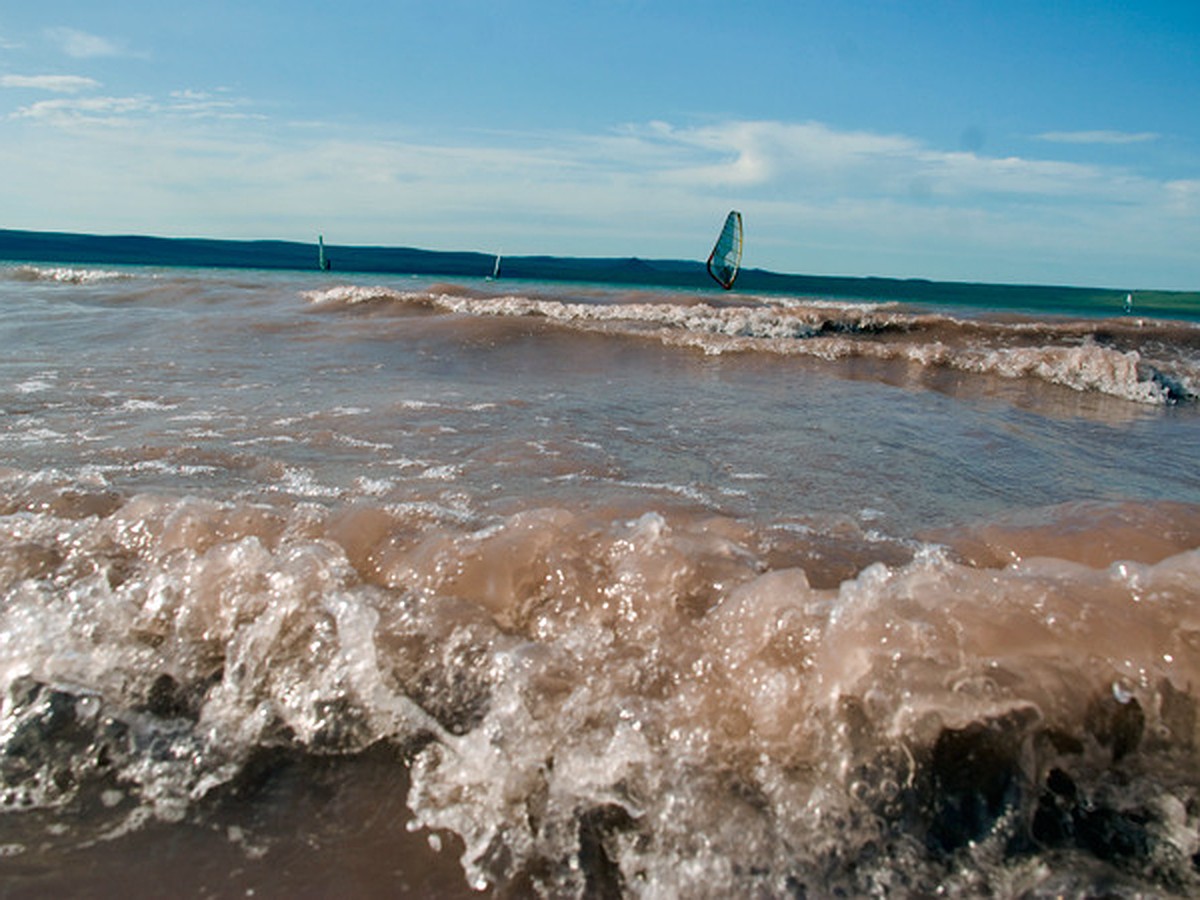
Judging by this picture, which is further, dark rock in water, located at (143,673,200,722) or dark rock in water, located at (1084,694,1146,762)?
dark rock in water, located at (143,673,200,722)

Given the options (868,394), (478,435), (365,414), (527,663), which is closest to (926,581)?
(527,663)

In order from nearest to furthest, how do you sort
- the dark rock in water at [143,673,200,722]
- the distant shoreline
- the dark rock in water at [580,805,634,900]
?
the dark rock in water at [580,805,634,900]
the dark rock in water at [143,673,200,722]
the distant shoreline

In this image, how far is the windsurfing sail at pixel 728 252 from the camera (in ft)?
71.1

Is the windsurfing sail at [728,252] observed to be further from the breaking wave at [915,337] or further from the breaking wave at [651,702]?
the breaking wave at [651,702]

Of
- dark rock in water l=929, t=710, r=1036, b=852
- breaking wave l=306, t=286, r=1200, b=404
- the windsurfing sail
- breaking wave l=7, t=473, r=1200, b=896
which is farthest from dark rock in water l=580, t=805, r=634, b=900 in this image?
the windsurfing sail

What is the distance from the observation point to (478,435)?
3953 millimetres

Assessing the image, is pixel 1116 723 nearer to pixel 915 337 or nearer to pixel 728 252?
pixel 915 337

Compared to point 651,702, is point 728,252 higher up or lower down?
higher up

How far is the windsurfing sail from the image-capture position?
2167 centimetres

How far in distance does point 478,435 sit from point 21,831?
2.54 m

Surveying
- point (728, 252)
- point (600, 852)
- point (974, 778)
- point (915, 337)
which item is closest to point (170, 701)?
point (600, 852)

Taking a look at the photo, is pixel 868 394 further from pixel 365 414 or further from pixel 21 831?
pixel 21 831

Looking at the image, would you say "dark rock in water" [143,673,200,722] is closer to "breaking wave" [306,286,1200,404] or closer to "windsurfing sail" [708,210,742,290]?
"breaking wave" [306,286,1200,404]

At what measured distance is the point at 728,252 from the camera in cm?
2220
